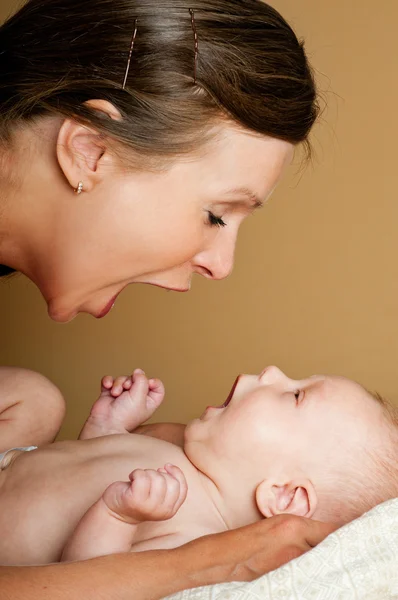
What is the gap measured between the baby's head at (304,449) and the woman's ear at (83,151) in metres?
0.53

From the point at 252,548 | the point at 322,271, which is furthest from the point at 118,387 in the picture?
the point at 322,271

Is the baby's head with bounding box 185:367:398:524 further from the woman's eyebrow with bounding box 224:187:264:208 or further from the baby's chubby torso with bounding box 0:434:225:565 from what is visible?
the woman's eyebrow with bounding box 224:187:264:208

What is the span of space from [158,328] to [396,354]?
0.90 metres

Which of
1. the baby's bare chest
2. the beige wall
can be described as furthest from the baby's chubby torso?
the beige wall

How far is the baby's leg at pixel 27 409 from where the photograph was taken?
1678 mm

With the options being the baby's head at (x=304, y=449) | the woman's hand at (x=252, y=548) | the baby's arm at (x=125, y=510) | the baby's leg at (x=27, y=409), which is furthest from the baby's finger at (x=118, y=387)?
the woman's hand at (x=252, y=548)

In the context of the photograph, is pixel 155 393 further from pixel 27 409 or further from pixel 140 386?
pixel 27 409

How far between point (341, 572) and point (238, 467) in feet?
1.53

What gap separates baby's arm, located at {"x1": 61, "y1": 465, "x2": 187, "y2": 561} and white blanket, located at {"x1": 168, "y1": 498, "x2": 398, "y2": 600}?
0.67ft

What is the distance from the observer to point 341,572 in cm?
111

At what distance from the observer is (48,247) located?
1.50 m

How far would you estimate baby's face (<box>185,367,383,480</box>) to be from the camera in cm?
153

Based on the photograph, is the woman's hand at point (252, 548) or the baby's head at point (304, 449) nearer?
the woman's hand at point (252, 548)

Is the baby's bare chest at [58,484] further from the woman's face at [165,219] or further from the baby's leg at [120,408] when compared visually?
the woman's face at [165,219]
